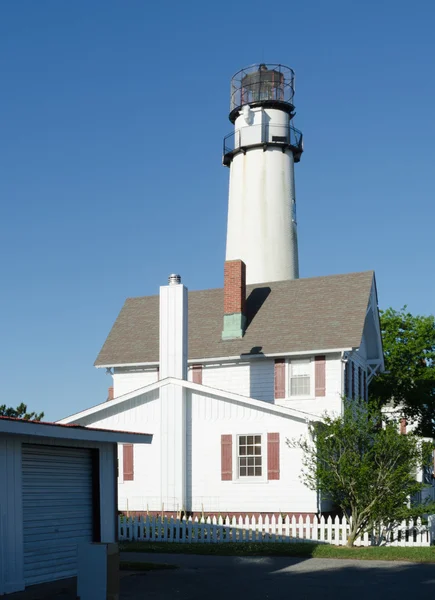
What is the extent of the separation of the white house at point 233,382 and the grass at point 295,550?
417 centimetres

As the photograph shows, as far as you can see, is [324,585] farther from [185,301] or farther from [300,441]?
[185,301]

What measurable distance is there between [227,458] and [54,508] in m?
11.6

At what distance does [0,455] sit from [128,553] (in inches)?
310

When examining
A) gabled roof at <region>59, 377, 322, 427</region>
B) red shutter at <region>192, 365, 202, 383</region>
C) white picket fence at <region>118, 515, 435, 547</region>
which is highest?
red shutter at <region>192, 365, 202, 383</region>

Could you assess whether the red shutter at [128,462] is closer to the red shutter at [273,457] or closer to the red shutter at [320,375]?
the red shutter at [273,457]

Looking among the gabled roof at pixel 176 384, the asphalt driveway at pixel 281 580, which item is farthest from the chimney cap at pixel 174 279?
the asphalt driveway at pixel 281 580

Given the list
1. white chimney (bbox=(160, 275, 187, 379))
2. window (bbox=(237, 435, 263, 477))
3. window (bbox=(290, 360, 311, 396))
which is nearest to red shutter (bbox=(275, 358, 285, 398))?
window (bbox=(290, 360, 311, 396))

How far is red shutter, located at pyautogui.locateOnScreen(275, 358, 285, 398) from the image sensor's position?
98.4 ft

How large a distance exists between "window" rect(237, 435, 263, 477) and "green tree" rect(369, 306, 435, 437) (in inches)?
407

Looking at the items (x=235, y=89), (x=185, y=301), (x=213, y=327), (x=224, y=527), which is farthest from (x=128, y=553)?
(x=235, y=89)

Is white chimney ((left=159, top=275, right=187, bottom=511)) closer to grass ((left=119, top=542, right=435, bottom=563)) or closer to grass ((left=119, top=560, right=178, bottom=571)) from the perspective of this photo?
grass ((left=119, top=542, right=435, bottom=563))

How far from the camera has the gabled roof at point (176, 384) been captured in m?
26.1

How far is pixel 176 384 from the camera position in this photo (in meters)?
27.4

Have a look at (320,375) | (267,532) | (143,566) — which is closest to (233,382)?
(320,375)
